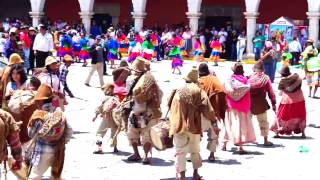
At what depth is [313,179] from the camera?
7.75 m

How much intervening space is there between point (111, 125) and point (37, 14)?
19.7m

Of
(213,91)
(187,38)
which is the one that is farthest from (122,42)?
(213,91)

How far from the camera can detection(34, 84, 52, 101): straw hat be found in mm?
6520

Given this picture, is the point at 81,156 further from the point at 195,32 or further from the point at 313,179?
the point at 195,32

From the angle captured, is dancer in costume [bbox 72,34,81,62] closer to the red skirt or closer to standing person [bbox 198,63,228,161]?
the red skirt

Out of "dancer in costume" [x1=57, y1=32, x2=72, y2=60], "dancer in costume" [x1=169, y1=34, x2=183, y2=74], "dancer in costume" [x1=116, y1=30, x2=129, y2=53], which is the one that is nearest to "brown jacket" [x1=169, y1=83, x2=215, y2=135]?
"dancer in costume" [x1=169, y1=34, x2=183, y2=74]

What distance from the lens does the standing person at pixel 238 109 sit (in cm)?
870

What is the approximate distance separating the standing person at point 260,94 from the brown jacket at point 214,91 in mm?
1147

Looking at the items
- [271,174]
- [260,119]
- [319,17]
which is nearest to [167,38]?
[319,17]

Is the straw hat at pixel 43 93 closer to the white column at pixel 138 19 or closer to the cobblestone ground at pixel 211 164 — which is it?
the cobblestone ground at pixel 211 164

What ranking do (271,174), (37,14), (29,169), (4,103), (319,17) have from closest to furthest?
1. (29,169)
2. (4,103)
3. (271,174)
4. (319,17)
5. (37,14)

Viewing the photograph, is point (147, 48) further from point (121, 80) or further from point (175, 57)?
point (121, 80)

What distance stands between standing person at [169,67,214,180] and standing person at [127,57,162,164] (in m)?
0.64

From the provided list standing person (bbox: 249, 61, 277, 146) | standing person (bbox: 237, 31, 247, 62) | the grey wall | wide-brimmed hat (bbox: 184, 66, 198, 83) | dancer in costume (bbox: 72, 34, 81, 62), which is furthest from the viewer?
the grey wall
